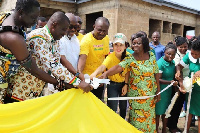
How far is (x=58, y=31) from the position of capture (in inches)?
102

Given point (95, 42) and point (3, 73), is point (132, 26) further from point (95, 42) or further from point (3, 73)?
point (3, 73)

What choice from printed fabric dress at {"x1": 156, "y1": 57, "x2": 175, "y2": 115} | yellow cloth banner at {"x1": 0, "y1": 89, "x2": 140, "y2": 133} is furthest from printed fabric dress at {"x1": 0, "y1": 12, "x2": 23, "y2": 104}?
printed fabric dress at {"x1": 156, "y1": 57, "x2": 175, "y2": 115}

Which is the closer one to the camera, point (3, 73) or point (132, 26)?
point (3, 73)

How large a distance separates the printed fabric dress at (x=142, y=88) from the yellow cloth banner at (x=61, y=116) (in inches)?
20.5

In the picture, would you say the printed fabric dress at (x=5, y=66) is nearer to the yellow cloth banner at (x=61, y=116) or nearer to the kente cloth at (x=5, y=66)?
the kente cloth at (x=5, y=66)

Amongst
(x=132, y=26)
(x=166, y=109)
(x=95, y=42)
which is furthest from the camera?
(x=132, y=26)

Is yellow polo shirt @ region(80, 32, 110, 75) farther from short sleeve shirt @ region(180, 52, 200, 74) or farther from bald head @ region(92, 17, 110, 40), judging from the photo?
short sleeve shirt @ region(180, 52, 200, 74)

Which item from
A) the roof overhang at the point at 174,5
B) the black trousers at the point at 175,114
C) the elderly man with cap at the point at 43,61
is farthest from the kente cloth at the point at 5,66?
the roof overhang at the point at 174,5

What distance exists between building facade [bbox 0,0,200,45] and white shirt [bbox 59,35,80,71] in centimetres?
532

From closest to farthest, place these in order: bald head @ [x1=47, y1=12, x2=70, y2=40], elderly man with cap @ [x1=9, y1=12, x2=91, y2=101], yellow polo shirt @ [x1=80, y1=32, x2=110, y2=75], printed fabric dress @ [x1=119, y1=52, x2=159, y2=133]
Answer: elderly man with cap @ [x1=9, y1=12, x2=91, y2=101] → bald head @ [x1=47, y1=12, x2=70, y2=40] → printed fabric dress @ [x1=119, y1=52, x2=159, y2=133] → yellow polo shirt @ [x1=80, y1=32, x2=110, y2=75]

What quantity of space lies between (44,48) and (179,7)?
11.1 m

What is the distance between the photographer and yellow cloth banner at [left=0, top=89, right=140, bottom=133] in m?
2.21

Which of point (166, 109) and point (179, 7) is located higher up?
point (179, 7)

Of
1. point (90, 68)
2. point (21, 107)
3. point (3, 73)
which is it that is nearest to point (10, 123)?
point (21, 107)
